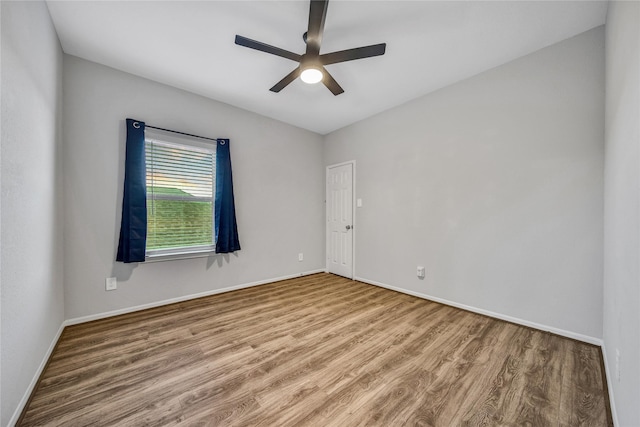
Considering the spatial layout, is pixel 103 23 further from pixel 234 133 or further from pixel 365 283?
pixel 365 283

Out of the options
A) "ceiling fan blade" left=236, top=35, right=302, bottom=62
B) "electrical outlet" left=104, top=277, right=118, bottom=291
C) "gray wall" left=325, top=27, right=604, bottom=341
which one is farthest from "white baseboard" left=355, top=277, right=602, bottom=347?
"electrical outlet" left=104, top=277, right=118, bottom=291

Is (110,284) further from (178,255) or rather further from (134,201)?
(134,201)

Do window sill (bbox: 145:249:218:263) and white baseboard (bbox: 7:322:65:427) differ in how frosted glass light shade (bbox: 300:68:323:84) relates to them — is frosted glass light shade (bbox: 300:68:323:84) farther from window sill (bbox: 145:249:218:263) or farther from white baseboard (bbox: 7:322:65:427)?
white baseboard (bbox: 7:322:65:427)

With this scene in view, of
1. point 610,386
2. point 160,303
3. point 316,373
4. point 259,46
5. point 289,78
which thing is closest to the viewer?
point 610,386

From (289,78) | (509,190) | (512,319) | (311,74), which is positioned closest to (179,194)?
(289,78)

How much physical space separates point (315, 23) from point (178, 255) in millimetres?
2821

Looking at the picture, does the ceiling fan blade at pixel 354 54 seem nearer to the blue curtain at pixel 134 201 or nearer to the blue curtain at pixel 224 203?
the blue curtain at pixel 224 203

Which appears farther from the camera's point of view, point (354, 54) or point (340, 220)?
point (340, 220)

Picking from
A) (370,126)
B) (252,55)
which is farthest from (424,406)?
(370,126)

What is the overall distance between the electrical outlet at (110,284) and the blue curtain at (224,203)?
3.56ft

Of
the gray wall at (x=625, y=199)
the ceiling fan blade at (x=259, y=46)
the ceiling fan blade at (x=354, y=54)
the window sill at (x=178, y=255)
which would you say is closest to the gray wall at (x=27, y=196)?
the window sill at (x=178, y=255)

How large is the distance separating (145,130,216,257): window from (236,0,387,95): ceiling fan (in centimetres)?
168

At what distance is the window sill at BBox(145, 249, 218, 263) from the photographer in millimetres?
2770

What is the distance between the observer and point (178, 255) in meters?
2.94
